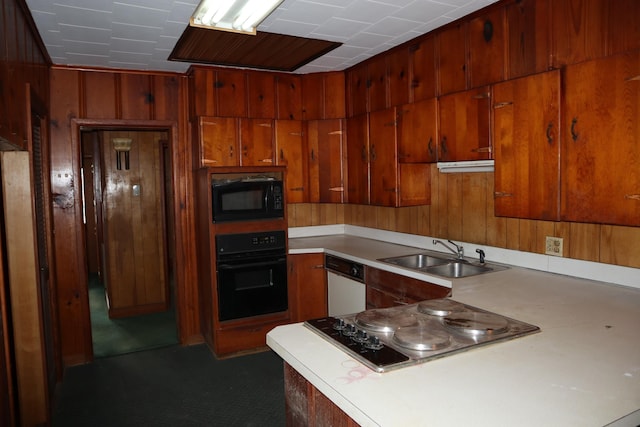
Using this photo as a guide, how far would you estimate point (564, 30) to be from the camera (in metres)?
2.19

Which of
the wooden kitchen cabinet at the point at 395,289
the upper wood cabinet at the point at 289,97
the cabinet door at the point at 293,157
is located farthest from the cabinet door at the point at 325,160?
the wooden kitchen cabinet at the point at 395,289

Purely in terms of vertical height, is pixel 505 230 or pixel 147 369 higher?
pixel 505 230

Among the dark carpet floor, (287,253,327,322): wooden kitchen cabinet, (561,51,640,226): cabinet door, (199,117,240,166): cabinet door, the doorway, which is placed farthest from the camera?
the doorway

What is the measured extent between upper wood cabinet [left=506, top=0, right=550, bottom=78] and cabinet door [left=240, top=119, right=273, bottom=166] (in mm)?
2131

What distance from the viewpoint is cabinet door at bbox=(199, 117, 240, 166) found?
3766mm

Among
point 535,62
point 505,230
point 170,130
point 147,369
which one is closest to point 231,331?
point 147,369

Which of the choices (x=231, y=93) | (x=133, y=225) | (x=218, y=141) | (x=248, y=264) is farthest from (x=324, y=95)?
(x=133, y=225)

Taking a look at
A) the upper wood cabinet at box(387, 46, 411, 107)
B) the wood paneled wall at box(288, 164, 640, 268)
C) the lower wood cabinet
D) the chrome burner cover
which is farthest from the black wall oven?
the lower wood cabinet

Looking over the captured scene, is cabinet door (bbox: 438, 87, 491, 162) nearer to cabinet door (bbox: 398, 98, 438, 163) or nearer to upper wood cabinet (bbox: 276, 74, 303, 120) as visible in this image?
cabinet door (bbox: 398, 98, 438, 163)

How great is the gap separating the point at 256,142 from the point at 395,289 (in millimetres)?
A: 1802

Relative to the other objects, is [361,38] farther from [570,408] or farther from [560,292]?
[570,408]

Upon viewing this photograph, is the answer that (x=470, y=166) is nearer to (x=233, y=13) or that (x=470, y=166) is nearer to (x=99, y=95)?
(x=233, y=13)

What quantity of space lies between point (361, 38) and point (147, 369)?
2905mm

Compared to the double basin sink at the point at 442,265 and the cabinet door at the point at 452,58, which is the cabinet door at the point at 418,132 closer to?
the cabinet door at the point at 452,58
